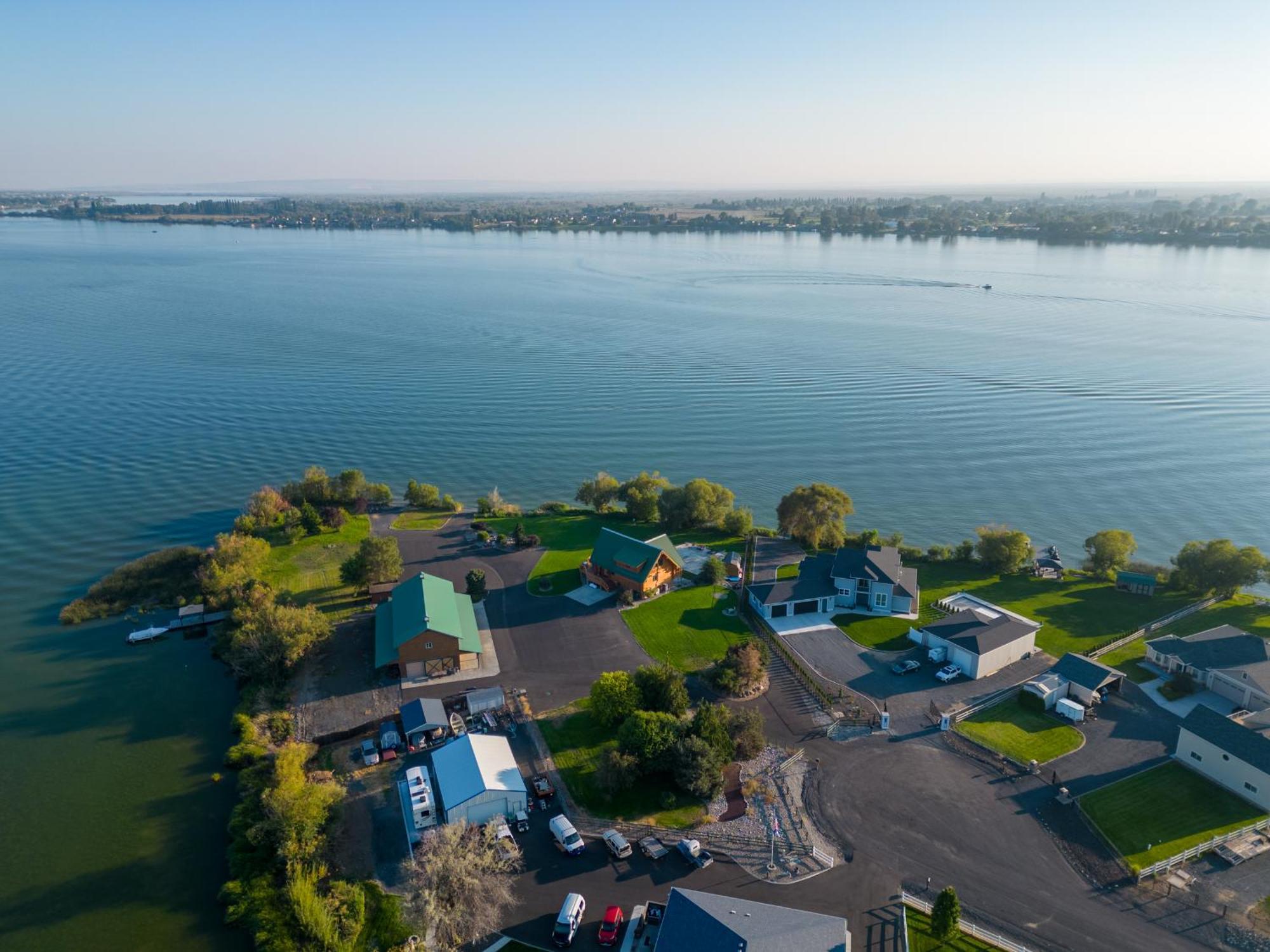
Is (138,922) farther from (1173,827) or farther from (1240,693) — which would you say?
(1240,693)

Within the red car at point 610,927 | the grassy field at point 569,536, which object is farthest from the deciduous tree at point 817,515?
the red car at point 610,927

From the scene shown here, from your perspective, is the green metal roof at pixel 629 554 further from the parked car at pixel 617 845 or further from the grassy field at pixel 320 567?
the parked car at pixel 617 845

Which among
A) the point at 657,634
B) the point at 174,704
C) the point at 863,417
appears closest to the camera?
the point at 174,704

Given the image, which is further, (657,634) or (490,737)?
(657,634)

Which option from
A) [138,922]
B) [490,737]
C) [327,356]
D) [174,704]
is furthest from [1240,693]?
[327,356]

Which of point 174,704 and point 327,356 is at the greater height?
point 327,356

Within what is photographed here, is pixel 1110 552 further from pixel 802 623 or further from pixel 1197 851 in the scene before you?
pixel 1197 851

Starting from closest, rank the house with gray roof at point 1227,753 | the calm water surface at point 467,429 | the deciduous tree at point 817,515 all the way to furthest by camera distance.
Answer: the house with gray roof at point 1227,753 < the calm water surface at point 467,429 < the deciduous tree at point 817,515
